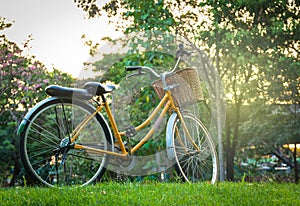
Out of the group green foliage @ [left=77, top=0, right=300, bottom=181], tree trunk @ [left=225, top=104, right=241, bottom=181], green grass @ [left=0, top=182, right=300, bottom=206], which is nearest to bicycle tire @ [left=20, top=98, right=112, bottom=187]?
green grass @ [left=0, top=182, right=300, bottom=206]

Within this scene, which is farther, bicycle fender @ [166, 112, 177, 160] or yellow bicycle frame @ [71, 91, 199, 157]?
bicycle fender @ [166, 112, 177, 160]

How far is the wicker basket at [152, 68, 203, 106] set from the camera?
10.5 ft

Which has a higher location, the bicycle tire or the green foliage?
the green foliage

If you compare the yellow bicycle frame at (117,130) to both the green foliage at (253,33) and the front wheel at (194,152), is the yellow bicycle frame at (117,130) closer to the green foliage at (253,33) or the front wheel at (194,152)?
the front wheel at (194,152)

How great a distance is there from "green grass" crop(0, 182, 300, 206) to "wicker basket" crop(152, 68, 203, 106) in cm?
77

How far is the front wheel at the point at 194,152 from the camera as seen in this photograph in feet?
10.4

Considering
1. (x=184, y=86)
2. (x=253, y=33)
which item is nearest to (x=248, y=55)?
(x=253, y=33)

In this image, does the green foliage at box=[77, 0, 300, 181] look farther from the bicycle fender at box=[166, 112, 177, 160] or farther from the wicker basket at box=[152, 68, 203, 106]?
the bicycle fender at box=[166, 112, 177, 160]

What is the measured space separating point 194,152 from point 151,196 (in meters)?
0.91

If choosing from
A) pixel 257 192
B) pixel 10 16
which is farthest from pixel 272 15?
pixel 257 192

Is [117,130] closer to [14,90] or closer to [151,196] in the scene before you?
[151,196]

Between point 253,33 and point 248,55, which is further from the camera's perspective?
point 248,55

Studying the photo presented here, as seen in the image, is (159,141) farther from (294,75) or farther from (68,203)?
(294,75)

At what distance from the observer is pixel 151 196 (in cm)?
243
